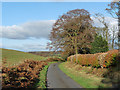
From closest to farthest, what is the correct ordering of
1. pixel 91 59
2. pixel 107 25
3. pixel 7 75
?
1. pixel 7 75
2. pixel 91 59
3. pixel 107 25

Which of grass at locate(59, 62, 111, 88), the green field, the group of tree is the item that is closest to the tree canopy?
the group of tree

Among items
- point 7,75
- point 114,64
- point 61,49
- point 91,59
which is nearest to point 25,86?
point 7,75

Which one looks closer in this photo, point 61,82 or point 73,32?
point 61,82

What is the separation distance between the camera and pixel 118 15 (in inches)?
943

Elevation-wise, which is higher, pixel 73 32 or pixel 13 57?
pixel 73 32

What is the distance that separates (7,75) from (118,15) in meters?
22.6

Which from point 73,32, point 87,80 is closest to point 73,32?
point 73,32

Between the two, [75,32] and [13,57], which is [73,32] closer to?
[75,32]

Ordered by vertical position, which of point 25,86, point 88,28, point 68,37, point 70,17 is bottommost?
point 25,86

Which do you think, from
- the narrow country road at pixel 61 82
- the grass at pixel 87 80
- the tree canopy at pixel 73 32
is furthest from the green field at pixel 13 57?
the tree canopy at pixel 73 32

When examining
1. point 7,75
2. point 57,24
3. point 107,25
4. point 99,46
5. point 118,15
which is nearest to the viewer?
point 7,75

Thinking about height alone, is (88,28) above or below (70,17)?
below

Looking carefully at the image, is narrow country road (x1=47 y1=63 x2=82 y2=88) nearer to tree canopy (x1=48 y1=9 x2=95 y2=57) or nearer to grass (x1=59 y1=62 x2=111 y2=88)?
grass (x1=59 y1=62 x2=111 y2=88)

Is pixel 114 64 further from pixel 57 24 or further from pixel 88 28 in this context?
pixel 57 24
